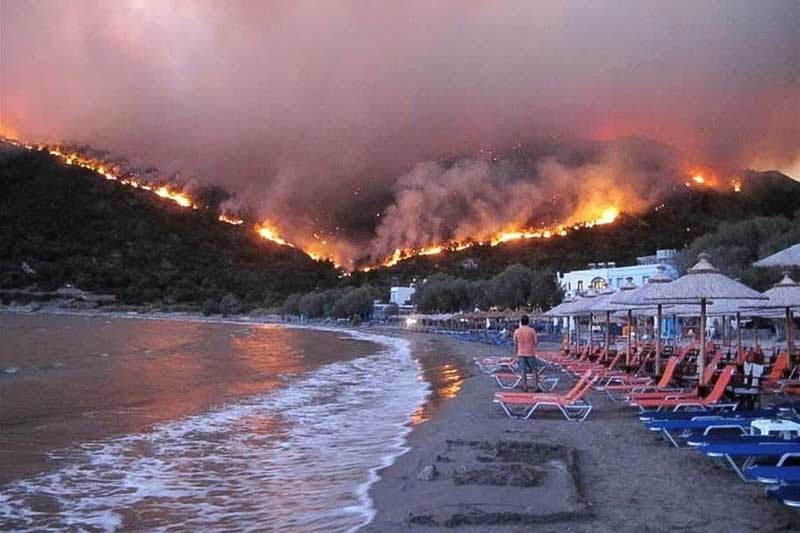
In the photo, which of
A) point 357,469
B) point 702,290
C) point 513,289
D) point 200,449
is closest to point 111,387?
point 200,449

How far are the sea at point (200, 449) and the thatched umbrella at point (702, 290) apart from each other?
5.19m

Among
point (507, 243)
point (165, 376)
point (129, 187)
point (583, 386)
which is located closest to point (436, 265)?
point (507, 243)

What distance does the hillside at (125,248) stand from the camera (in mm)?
162750

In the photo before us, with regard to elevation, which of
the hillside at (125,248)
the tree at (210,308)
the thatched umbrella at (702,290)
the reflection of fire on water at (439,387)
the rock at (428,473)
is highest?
the hillside at (125,248)

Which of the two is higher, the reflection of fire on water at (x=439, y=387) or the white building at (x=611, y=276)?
the white building at (x=611, y=276)

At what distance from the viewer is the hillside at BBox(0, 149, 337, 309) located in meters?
163

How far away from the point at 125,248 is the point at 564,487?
175 meters

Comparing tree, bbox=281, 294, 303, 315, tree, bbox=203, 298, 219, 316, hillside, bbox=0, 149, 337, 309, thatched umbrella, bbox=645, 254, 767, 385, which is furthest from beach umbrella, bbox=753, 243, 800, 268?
hillside, bbox=0, 149, 337, 309

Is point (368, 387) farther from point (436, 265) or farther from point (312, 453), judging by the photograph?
point (436, 265)

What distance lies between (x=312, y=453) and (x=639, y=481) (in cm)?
512

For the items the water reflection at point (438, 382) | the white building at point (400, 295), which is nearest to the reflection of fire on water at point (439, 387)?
the water reflection at point (438, 382)

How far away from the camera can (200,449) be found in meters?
12.4

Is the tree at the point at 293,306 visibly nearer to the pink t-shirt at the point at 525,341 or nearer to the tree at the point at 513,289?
the tree at the point at 513,289

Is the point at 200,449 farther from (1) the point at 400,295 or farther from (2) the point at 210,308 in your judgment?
(2) the point at 210,308
